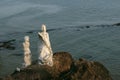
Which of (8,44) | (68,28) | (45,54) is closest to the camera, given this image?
(45,54)

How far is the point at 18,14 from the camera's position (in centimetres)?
8212

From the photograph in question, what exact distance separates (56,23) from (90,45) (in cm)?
2258

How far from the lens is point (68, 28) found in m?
64.1

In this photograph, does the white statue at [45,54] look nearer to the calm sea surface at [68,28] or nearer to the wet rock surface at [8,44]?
the calm sea surface at [68,28]

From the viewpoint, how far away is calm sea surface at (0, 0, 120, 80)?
42.9 metres

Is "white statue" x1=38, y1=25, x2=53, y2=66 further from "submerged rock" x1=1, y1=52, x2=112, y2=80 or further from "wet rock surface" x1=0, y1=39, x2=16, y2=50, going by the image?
"wet rock surface" x1=0, y1=39, x2=16, y2=50

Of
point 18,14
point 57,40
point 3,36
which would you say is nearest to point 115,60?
point 57,40

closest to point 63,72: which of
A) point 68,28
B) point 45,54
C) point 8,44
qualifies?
point 45,54

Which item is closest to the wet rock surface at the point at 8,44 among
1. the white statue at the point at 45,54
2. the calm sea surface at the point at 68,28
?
the calm sea surface at the point at 68,28

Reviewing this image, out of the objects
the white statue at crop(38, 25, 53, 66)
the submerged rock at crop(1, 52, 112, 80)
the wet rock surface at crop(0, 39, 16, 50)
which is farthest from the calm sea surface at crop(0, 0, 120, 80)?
the white statue at crop(38, 25, 53, 66)

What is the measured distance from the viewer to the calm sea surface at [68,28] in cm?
4294

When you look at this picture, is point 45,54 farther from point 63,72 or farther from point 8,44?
point 8,44

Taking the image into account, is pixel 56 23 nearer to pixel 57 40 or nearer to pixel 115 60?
pixel 57 40

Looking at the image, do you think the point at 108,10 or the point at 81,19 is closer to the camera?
the point at 81,19
